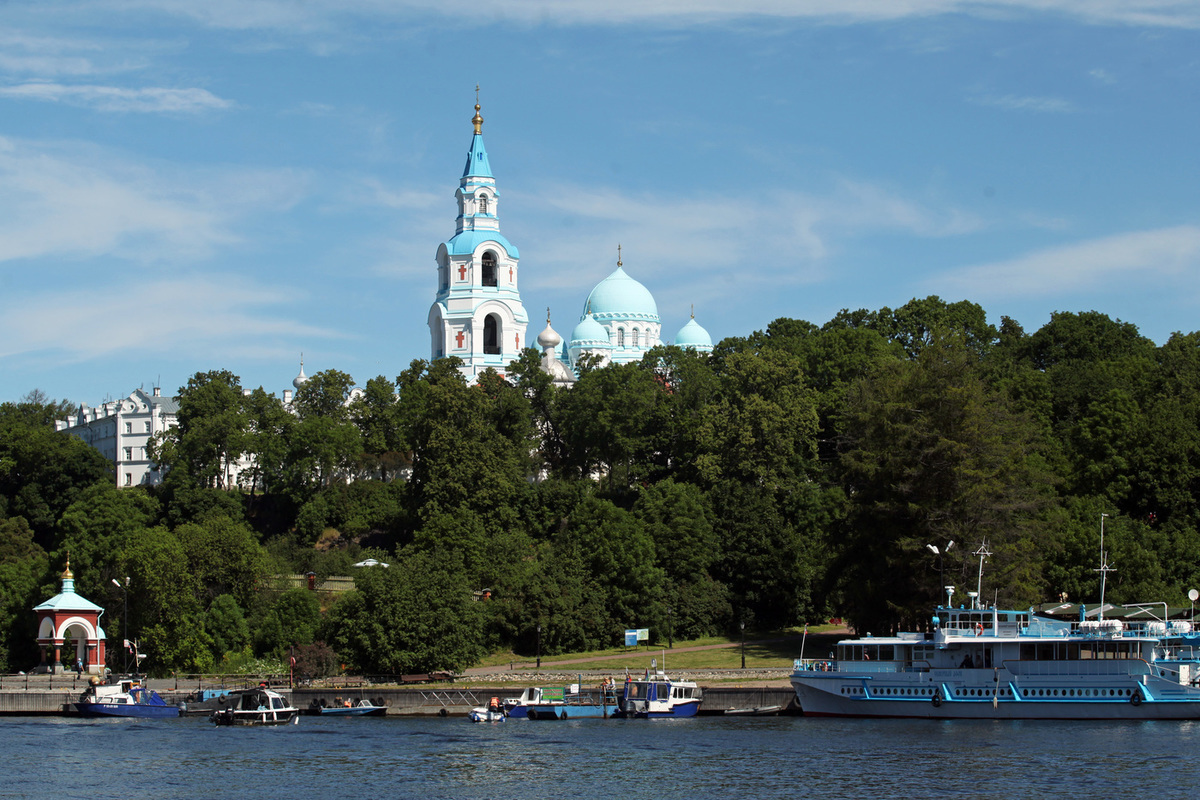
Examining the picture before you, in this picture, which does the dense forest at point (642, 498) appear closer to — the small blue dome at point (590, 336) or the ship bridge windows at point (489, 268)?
the ship bridge windows at point (489, 268)

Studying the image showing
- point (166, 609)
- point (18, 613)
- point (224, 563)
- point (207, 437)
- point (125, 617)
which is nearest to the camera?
point (125, 617)

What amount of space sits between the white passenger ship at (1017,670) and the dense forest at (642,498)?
424 cm

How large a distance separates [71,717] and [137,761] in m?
17.4

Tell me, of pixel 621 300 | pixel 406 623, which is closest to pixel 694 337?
pixel 621 300

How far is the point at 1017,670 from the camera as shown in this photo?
188 feet

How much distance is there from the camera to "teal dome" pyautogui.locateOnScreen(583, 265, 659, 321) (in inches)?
5231

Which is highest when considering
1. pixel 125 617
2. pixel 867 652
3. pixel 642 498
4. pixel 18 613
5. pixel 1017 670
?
pixel 642 498

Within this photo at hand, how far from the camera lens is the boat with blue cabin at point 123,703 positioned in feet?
207

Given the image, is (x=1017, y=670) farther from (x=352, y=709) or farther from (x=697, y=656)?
(x=352, y=709)

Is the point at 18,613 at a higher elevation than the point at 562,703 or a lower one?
higher

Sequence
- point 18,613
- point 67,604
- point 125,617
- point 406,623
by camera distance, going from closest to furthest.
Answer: point 406,623, point 125,617, point 67,604, point 18,613

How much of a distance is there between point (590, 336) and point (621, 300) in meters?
6.37

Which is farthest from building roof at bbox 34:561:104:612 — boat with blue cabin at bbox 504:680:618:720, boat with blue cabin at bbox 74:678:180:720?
boat with blue cabin at bbox 504:680:618:720

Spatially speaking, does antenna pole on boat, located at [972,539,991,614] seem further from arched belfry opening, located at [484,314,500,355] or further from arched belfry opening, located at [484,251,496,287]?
arched belfry opening, located at [484,251,496,287]
